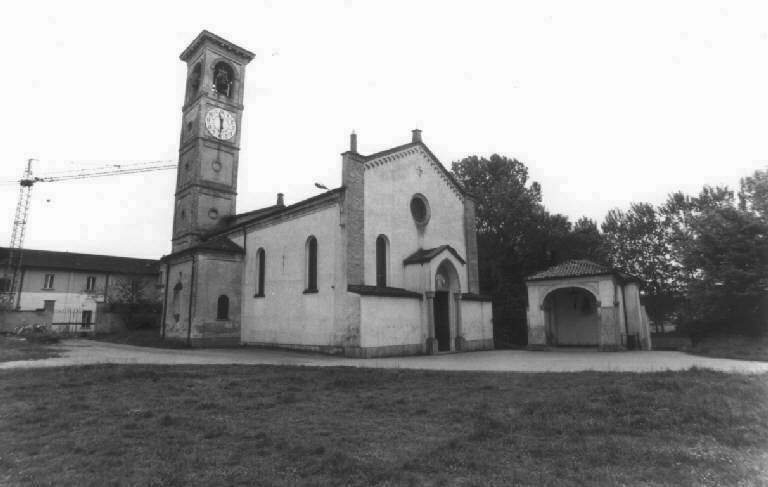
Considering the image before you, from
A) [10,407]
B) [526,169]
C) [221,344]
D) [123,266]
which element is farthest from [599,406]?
[123,266]

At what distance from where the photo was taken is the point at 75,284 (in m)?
46.6

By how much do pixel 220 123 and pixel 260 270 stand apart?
1400cm

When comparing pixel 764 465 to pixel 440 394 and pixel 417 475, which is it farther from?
pixel 440 394

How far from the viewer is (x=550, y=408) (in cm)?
802

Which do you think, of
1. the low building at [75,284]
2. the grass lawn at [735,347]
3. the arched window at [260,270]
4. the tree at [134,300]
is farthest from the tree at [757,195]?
the low building at [75,284]

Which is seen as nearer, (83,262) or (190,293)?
(190,293)

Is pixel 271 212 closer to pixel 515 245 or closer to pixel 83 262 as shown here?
pixel 515 245

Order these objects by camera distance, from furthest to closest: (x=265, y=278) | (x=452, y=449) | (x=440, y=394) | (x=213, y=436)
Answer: (x=265, y=278) < (x=440, y=394) < (x=213, y=436) < (x=452, y=449)

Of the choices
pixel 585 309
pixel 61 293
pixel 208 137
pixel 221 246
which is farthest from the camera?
pixel 61 293

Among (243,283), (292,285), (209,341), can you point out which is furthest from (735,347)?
(209,341)

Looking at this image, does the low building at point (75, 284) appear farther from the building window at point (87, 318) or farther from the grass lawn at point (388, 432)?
the grass lawn at point (388, 432)

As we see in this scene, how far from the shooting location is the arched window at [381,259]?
23.5 meters

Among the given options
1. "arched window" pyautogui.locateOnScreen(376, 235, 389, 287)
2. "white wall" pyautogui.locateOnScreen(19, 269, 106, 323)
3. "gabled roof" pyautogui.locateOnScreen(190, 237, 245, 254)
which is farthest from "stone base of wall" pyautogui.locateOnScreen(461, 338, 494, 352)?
"white wall" pyautogui.locateOnScreen(19, 269, 106, 323)

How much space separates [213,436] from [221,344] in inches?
864
